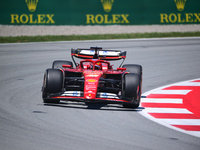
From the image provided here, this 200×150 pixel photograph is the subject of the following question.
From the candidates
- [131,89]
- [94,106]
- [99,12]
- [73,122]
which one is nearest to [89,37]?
[99,12]

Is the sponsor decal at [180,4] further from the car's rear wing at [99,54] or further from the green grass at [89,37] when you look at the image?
the car's rear wing at [99,54]

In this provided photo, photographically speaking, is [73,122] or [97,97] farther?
[97,97]

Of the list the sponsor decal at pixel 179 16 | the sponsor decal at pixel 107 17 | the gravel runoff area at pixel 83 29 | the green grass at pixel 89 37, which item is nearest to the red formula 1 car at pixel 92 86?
the green grass at pixel 89 37

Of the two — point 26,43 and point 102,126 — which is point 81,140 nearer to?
point 102,126

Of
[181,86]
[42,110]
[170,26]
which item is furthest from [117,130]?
[170,26]

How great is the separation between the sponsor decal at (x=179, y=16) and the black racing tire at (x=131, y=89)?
619 inches

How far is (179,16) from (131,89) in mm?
15991

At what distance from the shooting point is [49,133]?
6.66m

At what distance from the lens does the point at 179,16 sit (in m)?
23.9

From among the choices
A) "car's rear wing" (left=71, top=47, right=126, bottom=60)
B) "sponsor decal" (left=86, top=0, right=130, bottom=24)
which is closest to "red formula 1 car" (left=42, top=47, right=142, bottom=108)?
"car's rear wing" (left=71, top=47, right=126, bottom=60)

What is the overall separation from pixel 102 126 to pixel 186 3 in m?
18.0

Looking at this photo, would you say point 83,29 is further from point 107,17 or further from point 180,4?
point 180,4

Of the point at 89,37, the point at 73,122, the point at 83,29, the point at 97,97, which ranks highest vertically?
the point at 83,29

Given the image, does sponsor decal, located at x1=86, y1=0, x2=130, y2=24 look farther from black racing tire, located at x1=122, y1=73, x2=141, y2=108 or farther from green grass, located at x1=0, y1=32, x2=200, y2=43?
Result: black racing tire, located at x1=122, y1=73, x2=141, y2=108
